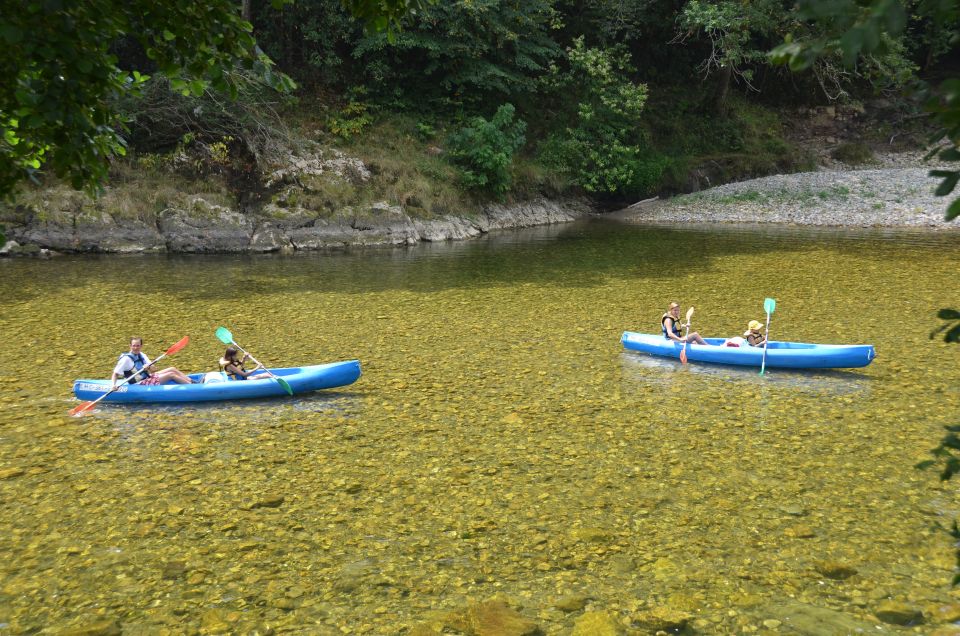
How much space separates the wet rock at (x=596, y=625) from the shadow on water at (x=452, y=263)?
40.1 feet

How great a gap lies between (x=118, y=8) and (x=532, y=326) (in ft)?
32.4

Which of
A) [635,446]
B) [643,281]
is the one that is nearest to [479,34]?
[643,281]

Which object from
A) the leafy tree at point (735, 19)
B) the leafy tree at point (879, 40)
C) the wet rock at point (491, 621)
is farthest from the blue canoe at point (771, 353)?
the leafy tree at point (735, 19)

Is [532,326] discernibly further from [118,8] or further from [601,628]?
[118,8]

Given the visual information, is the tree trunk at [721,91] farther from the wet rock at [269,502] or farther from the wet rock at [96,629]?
the wet rock at [96,629]

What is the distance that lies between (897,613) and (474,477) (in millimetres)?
3931

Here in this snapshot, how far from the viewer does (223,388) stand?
9.98 metres

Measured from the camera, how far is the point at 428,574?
232 inches

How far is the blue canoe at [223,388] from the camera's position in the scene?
32.2ft

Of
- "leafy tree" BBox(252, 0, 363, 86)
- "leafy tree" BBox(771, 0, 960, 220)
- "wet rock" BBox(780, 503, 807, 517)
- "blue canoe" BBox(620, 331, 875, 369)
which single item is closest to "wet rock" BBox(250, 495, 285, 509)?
"wet rock" BBox(780, 503, 807, 517)

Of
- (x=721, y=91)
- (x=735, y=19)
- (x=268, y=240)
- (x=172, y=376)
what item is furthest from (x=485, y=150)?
(x=172, y=376)

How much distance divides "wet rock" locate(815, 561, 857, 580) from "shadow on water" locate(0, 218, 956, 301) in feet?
39.8

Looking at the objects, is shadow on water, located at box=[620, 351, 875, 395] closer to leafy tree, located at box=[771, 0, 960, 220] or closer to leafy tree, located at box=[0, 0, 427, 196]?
leafy tree, located at box=[0, 0, 427, 196]

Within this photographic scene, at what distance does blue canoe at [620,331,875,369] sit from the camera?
10.6 m
